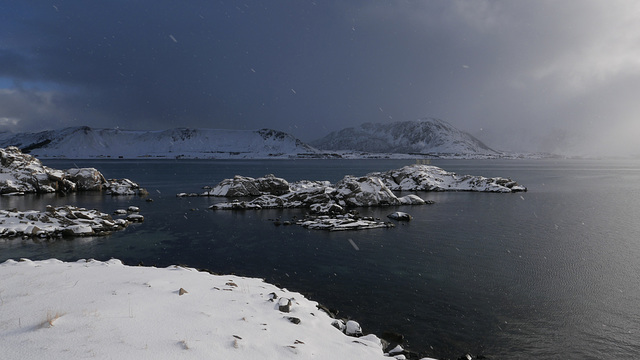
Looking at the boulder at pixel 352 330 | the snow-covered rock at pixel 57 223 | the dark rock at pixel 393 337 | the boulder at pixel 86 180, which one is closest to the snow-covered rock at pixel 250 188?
the boulder at pixel 86 180

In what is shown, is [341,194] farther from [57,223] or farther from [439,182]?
[439,182]

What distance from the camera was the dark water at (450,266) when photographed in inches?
675

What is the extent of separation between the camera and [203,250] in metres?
32.9

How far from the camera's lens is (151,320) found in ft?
35.1

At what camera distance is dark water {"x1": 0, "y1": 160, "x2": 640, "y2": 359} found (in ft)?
56.2

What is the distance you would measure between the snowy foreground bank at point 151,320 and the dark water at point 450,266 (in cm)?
545

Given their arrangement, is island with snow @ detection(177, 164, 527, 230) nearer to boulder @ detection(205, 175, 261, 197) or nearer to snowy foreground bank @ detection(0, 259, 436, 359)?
boulder @ detection(205, 175, 261, 197)

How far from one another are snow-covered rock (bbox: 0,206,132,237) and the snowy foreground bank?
2439 centimetres

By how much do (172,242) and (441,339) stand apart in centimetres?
2784

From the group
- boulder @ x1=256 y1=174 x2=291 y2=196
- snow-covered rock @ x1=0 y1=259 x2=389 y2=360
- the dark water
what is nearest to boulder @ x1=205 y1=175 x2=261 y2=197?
boulder @ x1=256 y1=174 x2=291 y2=196

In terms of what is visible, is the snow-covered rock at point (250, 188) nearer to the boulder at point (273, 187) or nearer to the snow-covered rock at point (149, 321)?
the boulder at point (273, 187)

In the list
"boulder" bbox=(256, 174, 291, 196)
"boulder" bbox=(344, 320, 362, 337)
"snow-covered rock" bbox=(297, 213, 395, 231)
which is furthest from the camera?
"boulder" bbox=(256, 174, 291, 196)

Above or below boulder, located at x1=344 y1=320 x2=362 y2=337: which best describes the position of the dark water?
below

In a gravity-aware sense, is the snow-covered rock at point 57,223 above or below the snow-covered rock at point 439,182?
below
